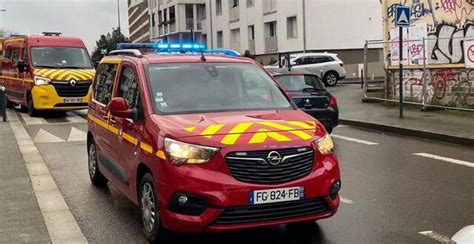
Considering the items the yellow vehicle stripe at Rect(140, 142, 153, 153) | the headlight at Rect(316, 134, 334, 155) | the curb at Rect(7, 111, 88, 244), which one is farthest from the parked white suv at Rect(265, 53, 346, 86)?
the yellow vehicle stripe at Rect(140, 142, 153, 153)

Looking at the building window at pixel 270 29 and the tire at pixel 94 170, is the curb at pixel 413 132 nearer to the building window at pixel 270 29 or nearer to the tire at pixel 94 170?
the tire at pixel 94 170

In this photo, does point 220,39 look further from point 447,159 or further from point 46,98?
point 447,159

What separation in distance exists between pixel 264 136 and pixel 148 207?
1304 millimetres

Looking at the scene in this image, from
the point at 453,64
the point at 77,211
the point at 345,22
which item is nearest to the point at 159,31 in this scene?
the point at 345,22

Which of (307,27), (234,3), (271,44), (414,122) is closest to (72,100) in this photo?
(414,122)

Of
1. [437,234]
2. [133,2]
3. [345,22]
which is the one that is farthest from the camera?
[133,2]

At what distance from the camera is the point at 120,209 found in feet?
22.0

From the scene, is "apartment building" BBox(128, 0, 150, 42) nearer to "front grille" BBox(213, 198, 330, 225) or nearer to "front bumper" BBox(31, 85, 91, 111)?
"front bumper" BBox(31, 85, 91, 111)

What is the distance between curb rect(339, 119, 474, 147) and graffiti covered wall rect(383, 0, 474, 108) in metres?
2.67

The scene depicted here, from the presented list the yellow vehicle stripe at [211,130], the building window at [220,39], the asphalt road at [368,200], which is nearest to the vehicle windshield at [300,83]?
the asphalt road at [368,200]

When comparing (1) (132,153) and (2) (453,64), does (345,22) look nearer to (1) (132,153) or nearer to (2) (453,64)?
(2) (453,64)

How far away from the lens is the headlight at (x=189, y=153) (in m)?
4.81

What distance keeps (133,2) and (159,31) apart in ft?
210

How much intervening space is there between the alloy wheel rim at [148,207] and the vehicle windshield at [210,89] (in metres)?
0.76
